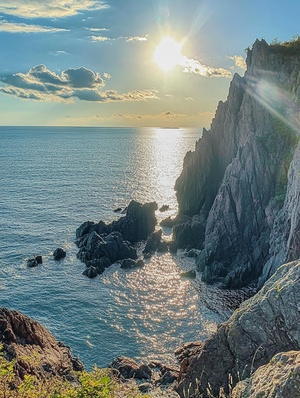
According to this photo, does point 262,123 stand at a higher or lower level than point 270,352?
higher

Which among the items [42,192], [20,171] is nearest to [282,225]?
[42,192]

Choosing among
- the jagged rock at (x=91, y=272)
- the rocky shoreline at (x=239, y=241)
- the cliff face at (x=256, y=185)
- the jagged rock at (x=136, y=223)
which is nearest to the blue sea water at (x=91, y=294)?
the jagged rock at (x=91, y=272)

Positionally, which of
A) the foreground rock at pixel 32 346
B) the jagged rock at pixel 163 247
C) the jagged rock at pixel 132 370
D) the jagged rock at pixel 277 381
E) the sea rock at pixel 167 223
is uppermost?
the jagged rock at pixel 277 381

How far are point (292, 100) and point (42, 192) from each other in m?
70.4

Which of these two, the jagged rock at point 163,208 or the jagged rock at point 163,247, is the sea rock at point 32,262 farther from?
the jagged rock at point 163,208

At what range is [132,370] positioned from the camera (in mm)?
31688

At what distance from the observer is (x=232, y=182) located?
5788 centimetres

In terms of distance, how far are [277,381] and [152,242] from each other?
2152 inches

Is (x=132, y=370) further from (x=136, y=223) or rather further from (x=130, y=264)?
(x=136, y=223)

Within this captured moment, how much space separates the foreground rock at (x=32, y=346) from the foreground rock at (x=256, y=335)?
33.1 ft

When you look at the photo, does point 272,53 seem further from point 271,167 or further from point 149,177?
point 149,177

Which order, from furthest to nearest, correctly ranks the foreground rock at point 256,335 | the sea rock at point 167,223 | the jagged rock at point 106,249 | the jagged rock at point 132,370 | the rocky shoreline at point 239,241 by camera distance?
the sea rock at point 167,223 < the jagged rock at point 106,249 < the jagged rock at point 132,370 < the rocky shoreline at point 239,241 < the foreground rock at point 256,335

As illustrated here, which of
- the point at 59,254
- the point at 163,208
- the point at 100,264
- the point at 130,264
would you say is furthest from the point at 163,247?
the point at 163,208

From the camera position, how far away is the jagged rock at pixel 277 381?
8898mm
